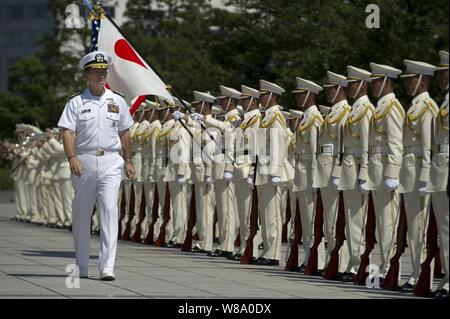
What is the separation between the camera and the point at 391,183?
14422mm

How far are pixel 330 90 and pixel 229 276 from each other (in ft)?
7.63

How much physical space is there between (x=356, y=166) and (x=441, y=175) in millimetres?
2458

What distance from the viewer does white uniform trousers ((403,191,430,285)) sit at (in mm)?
13750

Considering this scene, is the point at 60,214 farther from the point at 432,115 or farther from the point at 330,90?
the point at 432,115

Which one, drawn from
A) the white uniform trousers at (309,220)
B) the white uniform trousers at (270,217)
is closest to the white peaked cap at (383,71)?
the white uniform trousers at (309,220)

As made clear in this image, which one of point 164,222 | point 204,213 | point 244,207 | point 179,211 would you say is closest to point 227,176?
point 244,207

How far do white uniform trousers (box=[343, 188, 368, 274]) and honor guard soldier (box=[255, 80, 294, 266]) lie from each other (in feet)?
8.11

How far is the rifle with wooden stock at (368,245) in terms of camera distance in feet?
49.2

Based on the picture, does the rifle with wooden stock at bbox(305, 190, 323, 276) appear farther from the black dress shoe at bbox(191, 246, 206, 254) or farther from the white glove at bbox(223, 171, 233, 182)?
the black dress shoe at bbox(191, 246, 206, 254)

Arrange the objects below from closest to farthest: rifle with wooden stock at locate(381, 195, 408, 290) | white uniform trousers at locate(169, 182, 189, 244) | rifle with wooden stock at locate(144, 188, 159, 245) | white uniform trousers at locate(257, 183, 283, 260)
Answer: rifle with wooden stock at locate(381, 195, 408, 290), white uniform trousers at locate(257, 183, 283, 260), white uniform trousers at locate(169, 182, 189, 244), rifle with wooden stock at locate(144, 188, 159, 245)

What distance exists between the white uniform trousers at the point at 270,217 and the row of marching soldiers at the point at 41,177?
11885mm

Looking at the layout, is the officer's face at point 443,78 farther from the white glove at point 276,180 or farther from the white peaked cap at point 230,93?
the white peaked cap at point 230,93

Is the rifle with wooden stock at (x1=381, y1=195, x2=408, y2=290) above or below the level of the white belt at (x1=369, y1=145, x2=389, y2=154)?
below

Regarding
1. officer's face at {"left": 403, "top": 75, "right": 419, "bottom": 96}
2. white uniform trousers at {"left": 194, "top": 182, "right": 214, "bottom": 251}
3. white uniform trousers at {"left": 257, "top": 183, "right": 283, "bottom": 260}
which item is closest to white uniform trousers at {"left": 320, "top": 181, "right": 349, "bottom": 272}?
white uniform trousers at {"left": 257, "top": 183, "right": 283, "bottom": 260}
